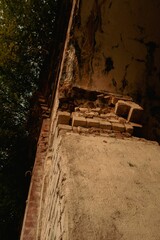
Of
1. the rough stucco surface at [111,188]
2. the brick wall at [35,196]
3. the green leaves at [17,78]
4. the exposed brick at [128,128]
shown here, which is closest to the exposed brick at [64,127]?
the rough stucco surface at [111,188]

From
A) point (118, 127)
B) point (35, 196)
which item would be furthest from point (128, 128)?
point (35, 196)

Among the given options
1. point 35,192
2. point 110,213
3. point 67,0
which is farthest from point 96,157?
point 67,0

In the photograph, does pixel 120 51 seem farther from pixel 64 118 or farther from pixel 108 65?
pixel 64 118

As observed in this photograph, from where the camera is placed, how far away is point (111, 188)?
146 centimetres

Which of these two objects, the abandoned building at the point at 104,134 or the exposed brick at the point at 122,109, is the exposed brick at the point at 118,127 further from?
the exposed brick at the point at 122,109

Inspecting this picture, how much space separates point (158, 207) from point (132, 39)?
1867 millimetres

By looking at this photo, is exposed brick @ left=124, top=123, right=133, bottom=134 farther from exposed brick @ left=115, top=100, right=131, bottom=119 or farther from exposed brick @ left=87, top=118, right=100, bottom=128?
exposed brick @ left=87, top=118, right=100, bottom=128

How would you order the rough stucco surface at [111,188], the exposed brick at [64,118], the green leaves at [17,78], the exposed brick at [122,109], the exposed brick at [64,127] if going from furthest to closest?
the green leaves at [17,78] → the exposed brick at [122,109] → the exposed brick at [64,118] → the exposed brick at [64,127] → the rough stucco surface at [111,188]

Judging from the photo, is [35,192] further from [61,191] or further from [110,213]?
[110,213]

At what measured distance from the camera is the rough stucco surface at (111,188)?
1.22 metres

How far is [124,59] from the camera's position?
2.57 meters

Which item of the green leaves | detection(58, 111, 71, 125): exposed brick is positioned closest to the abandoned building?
detection(58, 111, 71, 125): exposed brick

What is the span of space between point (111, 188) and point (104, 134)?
2.14 feet

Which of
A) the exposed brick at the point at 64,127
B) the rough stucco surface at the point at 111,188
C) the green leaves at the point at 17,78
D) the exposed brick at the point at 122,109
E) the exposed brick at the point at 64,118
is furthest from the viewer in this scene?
the green leaves at the point at 17,78
